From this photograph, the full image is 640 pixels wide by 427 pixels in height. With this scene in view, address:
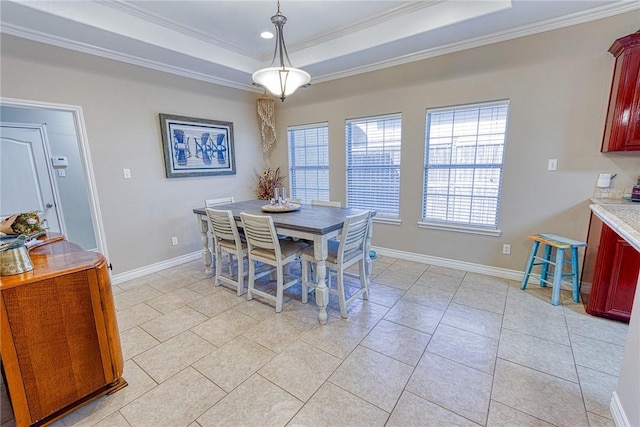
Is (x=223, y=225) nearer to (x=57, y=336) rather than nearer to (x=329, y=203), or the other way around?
(x=329, y=203)

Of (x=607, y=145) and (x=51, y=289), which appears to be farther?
(x=607, y=145)

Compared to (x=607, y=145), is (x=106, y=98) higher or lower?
higher

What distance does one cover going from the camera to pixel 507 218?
312 cm

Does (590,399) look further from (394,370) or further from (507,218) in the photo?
(507,218)

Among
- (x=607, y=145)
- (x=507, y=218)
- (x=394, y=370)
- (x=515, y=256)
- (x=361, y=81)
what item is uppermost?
(x=361, y=81)

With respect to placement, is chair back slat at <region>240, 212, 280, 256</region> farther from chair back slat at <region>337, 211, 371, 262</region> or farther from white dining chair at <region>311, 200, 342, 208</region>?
white dining chair at <region>311, 200, 342, 208</region>

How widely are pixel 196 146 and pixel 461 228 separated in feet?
12.3

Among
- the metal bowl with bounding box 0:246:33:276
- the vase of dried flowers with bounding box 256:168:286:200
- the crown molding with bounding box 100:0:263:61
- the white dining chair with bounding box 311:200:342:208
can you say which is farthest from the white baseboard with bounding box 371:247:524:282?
the metal bowl with bounding box 0:246:33:276

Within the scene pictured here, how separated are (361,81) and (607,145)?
274 cm

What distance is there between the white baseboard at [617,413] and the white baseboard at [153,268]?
432 centimetres

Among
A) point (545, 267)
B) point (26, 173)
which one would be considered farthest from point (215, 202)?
point (545, 267)

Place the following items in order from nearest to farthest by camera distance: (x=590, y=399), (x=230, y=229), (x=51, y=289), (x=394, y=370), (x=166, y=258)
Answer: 1. (x=51, y=289)
2. (x=590, y=399)
3. (x=394, y=370)
4. (x=230, y=229)
5. (x=166, y=258)

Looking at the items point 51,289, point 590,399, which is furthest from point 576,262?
point 51,289

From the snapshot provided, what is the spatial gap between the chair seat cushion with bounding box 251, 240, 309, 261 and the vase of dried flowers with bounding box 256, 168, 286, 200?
2150mm
